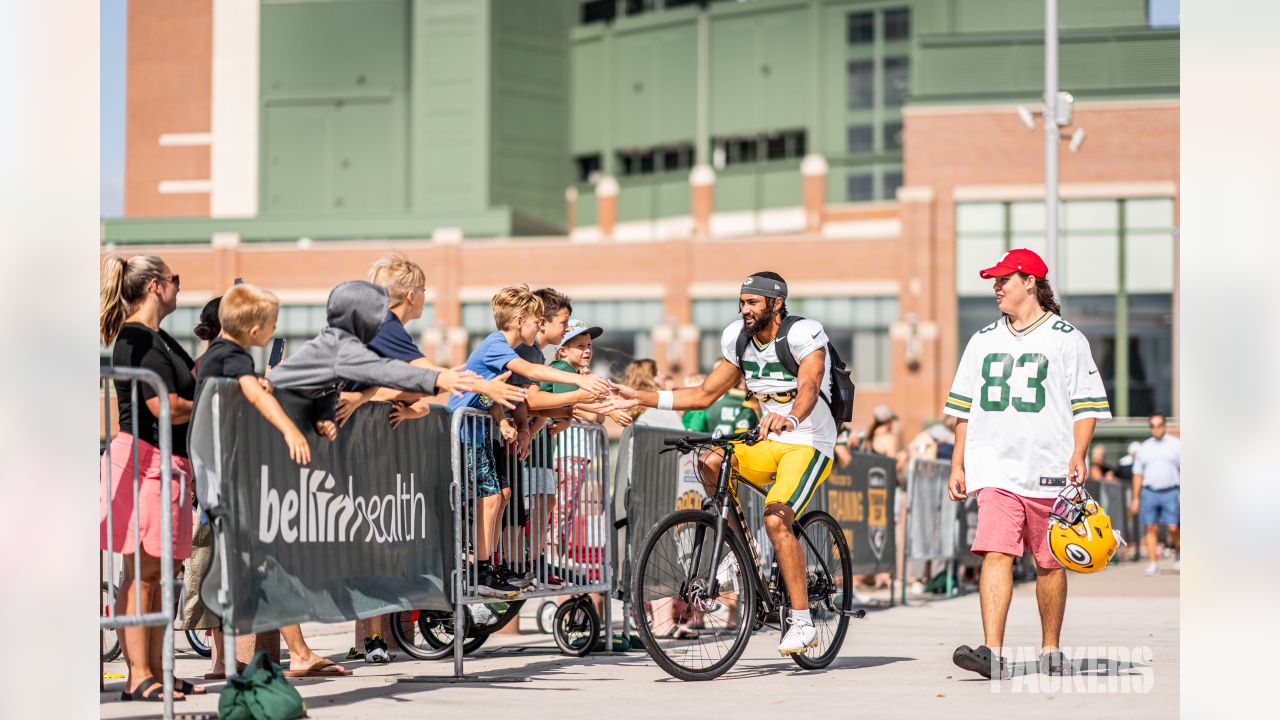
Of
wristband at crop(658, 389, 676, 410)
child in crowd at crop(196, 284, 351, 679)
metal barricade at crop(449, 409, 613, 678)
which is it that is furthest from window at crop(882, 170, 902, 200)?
child in crowd at crop(196, 284, 351, 679)

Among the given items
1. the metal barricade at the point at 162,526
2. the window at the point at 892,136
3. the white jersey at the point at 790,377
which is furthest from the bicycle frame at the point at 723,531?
the window at the point at 892,136

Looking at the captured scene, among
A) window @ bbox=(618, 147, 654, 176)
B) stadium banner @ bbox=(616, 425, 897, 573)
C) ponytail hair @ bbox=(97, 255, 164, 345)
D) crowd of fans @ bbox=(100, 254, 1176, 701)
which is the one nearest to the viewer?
crowd of fans @ bbox=(100, 254, 1176, 701)

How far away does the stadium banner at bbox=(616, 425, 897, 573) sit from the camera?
34.5 ft

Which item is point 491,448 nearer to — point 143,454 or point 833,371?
point 833,371

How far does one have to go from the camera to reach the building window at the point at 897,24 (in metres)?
70.1

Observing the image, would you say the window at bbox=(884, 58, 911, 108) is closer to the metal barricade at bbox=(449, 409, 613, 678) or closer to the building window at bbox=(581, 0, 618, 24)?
the building window at bbox=(581, 0, 618, 24)

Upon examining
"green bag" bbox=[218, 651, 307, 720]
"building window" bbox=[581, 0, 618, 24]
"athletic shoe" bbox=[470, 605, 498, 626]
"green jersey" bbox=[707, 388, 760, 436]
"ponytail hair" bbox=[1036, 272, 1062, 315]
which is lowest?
"athletic shoe" bbox=[470, 605, 498, 626]

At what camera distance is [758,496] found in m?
12.3

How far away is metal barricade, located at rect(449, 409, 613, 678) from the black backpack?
53.1 inches
